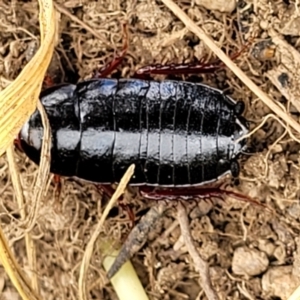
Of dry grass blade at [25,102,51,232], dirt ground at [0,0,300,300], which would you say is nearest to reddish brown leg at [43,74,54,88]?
dirt ground at [0,0,300,300]

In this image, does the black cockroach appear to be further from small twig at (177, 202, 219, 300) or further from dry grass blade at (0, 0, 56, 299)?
dry grass blade at (0, 0, 56, 299)

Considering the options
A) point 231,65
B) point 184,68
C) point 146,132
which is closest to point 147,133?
point 146,132

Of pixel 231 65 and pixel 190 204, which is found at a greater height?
pixel 231 65

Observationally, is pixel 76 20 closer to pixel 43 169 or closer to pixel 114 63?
pixel 114 63

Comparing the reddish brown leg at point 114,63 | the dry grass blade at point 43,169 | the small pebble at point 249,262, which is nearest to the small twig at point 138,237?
the small pebble at point 249,262

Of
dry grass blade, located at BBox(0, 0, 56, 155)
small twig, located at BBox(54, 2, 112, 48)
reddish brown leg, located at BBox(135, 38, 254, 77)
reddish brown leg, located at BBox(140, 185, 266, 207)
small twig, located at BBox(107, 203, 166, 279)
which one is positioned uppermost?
small twig, located at BBox(54, 2, 112, 48)
